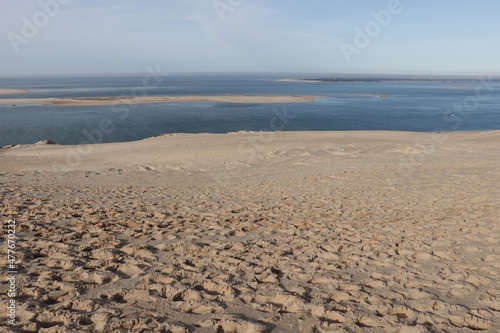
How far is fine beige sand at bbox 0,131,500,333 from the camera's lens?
391 centimetres

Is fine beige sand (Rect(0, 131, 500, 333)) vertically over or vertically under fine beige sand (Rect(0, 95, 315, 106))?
under

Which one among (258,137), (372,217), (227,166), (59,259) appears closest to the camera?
(59,259)

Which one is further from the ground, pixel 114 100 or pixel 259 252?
pixel 114 100

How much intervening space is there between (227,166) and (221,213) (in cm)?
810

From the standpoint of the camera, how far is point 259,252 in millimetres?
5828

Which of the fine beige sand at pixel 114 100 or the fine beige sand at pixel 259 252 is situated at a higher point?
the fine beige sand at pixel 114 100

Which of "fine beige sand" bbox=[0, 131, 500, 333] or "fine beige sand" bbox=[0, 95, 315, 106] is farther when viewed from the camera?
"fine beige sand" bbox=[0, 95, 315, 106]

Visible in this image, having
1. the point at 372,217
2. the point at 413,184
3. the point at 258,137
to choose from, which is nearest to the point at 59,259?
the point at 372,217

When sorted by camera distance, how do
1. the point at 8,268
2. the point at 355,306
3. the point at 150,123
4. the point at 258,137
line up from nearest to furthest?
the point at 355,306, the point at 8,268, the point at 258,137, the point at 150,123

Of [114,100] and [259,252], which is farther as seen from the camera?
[114,100]

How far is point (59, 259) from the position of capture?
5.18m

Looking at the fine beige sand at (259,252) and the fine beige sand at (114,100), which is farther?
the fine beige sand at (114,100)

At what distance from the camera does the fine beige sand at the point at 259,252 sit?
12.8 feet

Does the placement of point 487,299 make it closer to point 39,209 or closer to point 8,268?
point 8,268
